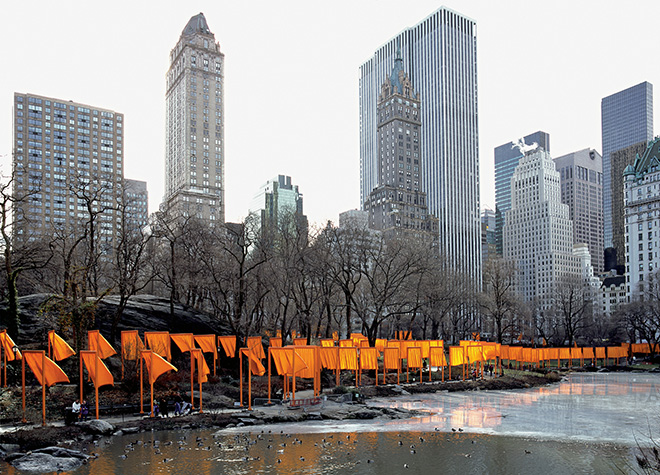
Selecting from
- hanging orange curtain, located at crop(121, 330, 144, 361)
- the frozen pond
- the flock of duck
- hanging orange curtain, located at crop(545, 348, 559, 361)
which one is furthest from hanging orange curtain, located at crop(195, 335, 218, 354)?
hanging orange curtain, located at crop(545, 348, 559, 361)

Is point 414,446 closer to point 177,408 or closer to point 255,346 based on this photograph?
point 177,408

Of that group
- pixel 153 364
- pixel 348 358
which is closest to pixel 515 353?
pixel 348 358

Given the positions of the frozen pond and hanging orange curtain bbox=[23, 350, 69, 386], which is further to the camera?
hanging orange curtain bbox=[23, 350, 69, 386]

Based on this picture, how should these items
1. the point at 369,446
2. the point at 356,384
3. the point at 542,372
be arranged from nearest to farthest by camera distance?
1. the point at 369,446
2. the point at 356,384
3. the point at 542,372

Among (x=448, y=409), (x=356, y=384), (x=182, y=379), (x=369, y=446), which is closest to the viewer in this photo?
(x=369, y=446)

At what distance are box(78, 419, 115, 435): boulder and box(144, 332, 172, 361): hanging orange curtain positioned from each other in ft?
33.4

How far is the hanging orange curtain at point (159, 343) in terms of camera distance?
36500mm

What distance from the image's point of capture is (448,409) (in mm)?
34312

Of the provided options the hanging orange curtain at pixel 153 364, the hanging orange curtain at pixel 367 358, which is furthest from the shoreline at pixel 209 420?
the hanging orange curtain at pixel 153 364

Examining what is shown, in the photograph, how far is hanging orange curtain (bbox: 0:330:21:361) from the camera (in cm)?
2869

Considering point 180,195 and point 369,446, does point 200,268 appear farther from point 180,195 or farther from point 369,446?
point 180,195

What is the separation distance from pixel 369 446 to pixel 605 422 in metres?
14.3

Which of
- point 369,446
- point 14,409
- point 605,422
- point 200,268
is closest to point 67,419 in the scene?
point 14,409

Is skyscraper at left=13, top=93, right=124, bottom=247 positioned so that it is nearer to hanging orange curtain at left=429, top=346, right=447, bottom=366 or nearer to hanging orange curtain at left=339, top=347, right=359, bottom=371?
hanging orange curtain at left=429, top=346, right=447, bottom=366
